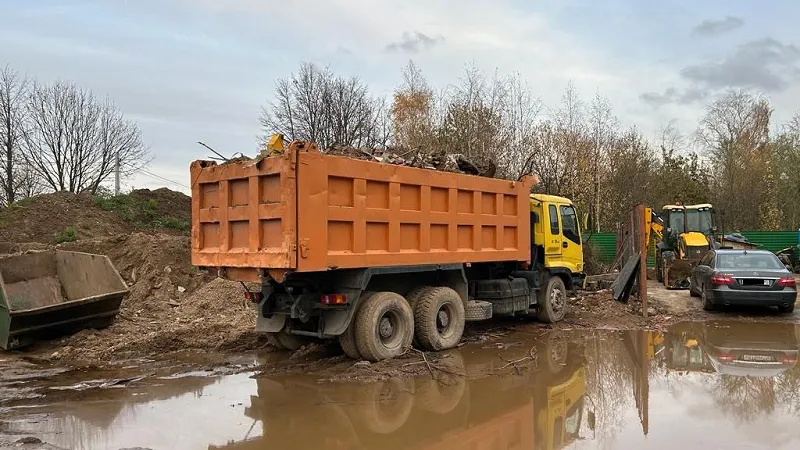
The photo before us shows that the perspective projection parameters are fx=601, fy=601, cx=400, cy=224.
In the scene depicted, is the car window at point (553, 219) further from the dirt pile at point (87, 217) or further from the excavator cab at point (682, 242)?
the dirt pile at point (87, 217)

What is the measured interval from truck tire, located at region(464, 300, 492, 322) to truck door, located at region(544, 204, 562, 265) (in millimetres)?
2238

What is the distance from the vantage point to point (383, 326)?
8.49 metres

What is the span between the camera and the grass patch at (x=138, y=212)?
952 inches

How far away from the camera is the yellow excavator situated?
59.1 ft

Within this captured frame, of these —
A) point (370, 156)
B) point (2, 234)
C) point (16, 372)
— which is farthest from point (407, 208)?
point (2, 234)

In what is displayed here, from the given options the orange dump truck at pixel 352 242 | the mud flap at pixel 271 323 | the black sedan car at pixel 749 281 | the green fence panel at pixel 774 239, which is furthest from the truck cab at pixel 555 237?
the green fence panel at pixel 774 239

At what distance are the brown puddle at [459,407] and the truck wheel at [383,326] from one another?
0.69 metres

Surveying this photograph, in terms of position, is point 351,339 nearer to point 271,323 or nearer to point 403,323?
point 403,323

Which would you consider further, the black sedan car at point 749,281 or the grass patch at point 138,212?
the grass patch at point 138,212

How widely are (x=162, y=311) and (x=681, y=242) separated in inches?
601

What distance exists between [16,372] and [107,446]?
4.01 metres

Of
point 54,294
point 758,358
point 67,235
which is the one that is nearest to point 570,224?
point 758,358

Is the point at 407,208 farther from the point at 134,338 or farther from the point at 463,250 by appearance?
the point at 134,338

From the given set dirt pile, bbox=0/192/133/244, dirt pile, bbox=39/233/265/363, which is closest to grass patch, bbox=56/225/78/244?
dirt pile, bbox=0/192/133/244
